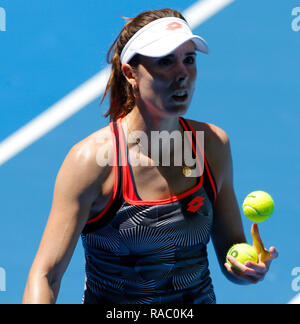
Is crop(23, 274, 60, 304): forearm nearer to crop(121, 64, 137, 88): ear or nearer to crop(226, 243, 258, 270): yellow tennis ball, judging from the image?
crop(226, 243, 258, 270): yellow tennis ball

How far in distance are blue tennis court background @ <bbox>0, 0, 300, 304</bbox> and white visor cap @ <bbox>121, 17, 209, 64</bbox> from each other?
2641 millimetres

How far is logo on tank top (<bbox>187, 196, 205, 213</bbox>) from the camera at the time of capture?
A: 11.3ft

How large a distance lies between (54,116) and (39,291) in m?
3.72

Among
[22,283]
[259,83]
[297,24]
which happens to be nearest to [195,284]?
[22,283]

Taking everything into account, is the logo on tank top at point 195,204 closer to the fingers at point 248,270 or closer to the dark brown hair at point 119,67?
A: the fingers at point 248,270

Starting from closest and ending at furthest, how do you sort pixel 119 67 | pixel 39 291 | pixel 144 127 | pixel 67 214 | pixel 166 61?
pixel 39 291
pixel 67 214
pixel 166 61
pixel 144 127
pixel 119 67

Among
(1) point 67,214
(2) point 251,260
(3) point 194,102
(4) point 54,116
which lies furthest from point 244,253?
(4) point 54,116

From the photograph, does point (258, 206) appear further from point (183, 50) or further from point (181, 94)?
point (183, 50)

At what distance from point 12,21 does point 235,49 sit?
2.12 meters

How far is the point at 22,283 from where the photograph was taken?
5703 millimetres

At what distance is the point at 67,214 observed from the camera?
3.24m

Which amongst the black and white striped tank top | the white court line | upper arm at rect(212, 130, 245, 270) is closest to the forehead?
the black and white striped tank top

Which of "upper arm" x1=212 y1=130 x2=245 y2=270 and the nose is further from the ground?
the nose

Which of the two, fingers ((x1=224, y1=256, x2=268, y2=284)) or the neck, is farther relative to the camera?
the neck
